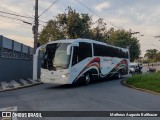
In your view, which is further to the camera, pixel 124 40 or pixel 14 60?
pixel 124 40

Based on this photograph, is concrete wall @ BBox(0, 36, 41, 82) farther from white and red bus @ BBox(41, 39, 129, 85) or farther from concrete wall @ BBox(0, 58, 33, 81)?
white and red bus @ BBox(41, 39, 129, 85)

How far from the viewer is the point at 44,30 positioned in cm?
4969

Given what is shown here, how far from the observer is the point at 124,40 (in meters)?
74.8

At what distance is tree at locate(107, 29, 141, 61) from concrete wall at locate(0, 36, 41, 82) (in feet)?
138

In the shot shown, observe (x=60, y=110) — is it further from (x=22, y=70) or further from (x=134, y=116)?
(x=22, y=70)

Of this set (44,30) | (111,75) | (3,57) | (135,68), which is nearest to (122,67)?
(111,75)

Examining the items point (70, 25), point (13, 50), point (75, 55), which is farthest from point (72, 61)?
point (70, 25)

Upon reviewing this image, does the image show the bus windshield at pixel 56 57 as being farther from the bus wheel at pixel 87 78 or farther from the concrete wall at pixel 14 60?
the concrete wall at pixel 14 60

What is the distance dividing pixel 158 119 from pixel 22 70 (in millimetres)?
20492

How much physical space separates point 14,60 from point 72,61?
859 centimetres

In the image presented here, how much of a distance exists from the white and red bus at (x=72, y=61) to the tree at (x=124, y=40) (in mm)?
46830

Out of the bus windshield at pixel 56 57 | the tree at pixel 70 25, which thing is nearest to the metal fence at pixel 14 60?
the bus windshield at pixel 56 57

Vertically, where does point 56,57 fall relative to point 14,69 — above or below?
above

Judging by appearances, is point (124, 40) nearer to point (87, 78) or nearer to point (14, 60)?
point (14, 60)
